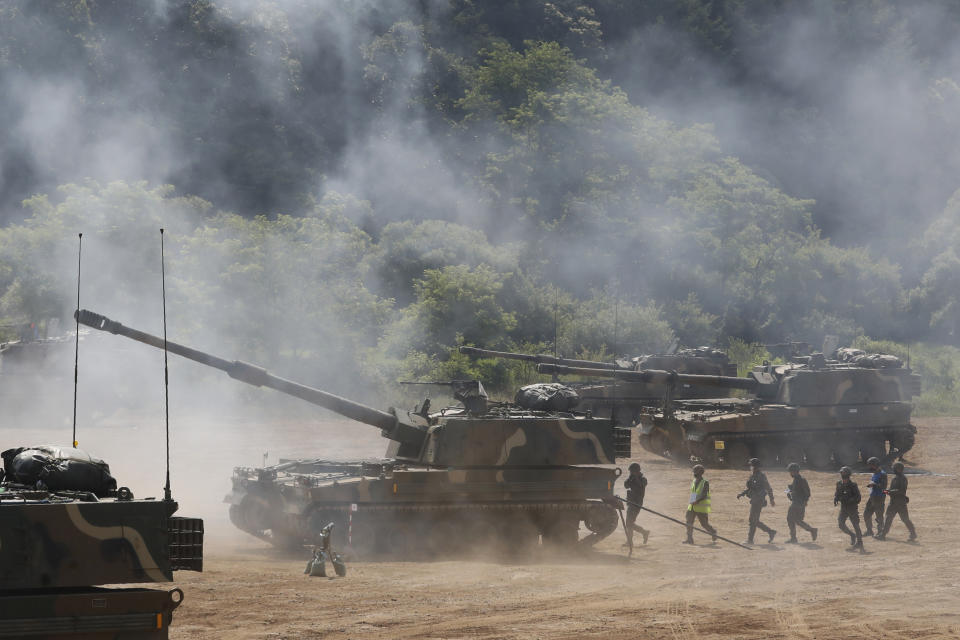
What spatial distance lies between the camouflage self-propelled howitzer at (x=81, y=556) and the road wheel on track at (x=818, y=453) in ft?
71.0

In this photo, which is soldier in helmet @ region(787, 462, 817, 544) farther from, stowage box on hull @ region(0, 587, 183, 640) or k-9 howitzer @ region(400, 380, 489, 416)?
stowage box on hull @ region(0, 587, 183, 640)

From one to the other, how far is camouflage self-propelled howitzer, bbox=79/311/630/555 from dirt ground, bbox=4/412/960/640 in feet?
1.65

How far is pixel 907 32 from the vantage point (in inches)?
3078

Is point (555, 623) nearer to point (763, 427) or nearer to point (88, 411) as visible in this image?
point (763, 427)

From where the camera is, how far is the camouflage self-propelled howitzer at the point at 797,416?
2672cm

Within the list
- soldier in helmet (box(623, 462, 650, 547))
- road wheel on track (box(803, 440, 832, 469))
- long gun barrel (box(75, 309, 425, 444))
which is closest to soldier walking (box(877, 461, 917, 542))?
soldier in helmet (box(623, 462, 650, 547))

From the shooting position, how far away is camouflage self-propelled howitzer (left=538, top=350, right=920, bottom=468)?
87.7ft

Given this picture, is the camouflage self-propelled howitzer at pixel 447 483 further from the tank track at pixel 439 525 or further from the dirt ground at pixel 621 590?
the dirt ground at pixel 621 590

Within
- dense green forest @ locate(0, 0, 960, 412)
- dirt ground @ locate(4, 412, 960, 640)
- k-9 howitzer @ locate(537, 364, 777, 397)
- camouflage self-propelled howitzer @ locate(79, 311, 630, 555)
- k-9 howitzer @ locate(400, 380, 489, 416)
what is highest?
dense green forest @ locate(0, 0, 960, 412)

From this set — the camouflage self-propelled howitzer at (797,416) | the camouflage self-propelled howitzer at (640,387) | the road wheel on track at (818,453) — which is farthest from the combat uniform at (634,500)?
the camouflage self-propelled howitzer at (640,387)

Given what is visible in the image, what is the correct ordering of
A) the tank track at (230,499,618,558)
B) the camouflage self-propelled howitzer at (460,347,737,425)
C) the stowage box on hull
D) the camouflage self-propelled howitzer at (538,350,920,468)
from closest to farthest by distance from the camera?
the stowage box on hull < the tank track at (230,499,618,558) < the camouflage self-propelled howitzer at (538,350,920,468) < the camouflage self-propelled howitzer at (460,347,737,425)

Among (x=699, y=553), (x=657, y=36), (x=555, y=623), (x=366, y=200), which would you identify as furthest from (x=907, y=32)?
(x=555, y=623)

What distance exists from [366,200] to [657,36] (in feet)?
85.7

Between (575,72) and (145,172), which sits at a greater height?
(575,72)
